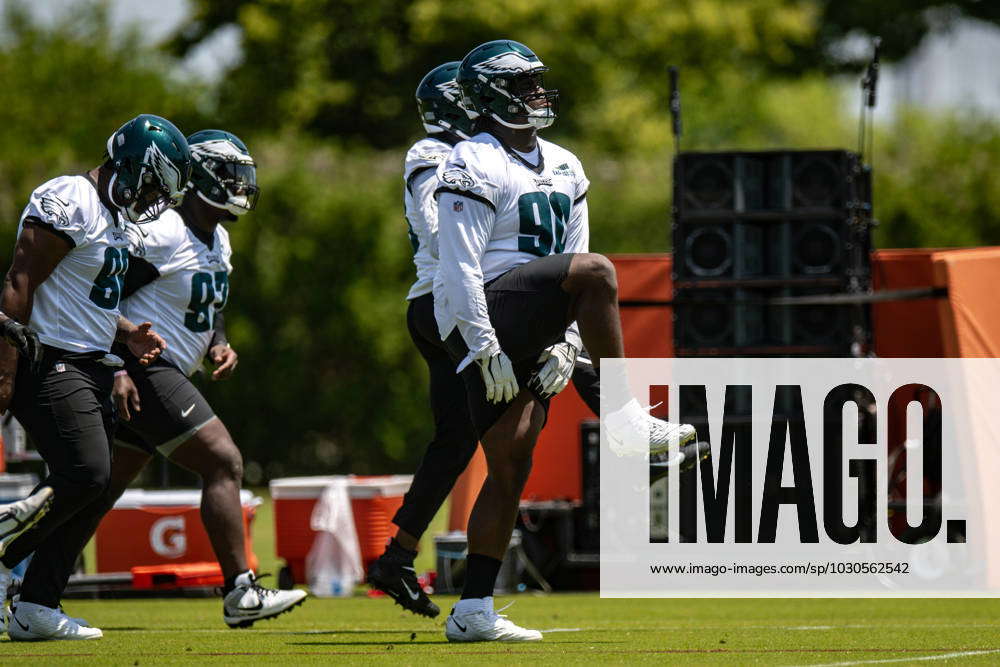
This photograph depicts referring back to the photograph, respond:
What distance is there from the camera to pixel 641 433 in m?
6.55

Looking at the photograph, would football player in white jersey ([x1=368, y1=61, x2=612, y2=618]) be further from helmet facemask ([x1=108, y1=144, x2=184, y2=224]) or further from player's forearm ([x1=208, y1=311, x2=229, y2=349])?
player's forearm ([x1=208, y1=311, x2=229, y2=349])

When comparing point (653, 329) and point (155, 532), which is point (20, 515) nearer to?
point (155, 532)

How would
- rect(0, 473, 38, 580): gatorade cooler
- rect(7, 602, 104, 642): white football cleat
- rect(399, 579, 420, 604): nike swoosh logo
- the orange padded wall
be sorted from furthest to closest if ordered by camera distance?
the orange padded wall → rect(0, 473, 38, 580): gatorade cooler → rect(399, 579, 420, 604): nike swoosh logo → rect(7, 602, 104, 642): white football cleat

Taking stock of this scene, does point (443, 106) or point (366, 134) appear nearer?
point (443, 106)

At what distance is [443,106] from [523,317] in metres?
1.83

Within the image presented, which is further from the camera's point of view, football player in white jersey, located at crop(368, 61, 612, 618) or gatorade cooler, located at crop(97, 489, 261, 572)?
gatorade cooler, located at crop(97, 489, 261, 572)

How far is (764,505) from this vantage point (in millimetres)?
9133

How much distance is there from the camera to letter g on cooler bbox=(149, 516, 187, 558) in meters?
10.7

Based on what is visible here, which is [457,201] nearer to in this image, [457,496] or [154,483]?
[457,496]

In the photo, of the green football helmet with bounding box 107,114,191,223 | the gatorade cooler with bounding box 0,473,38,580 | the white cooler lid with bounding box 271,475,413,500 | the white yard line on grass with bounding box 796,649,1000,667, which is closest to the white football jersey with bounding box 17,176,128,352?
the green football helmet with bounding box 107,114,191,223

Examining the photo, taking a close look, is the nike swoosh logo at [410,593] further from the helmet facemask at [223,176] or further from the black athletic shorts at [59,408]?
the helmet facemask at [223,176]

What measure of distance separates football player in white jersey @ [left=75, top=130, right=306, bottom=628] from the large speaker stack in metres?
3.74
